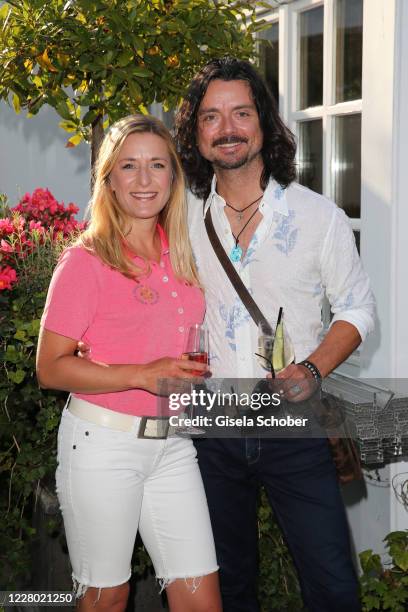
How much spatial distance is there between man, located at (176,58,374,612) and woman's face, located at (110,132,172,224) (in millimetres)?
258

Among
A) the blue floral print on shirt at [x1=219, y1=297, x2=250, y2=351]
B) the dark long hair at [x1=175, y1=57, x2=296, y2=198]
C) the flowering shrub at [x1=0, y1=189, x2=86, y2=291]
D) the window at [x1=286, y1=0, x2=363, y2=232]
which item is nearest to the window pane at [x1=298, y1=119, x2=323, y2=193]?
the window at [x1=286, y1=0, x2=363, y2=232]

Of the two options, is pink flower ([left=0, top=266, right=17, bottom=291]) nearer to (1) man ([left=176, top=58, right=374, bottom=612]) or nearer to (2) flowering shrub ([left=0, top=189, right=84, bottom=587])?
(2) flowering shrub ([left=0, top=189, right=84, bottom=587])

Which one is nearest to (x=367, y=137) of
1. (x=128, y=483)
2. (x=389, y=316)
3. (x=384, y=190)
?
(x=384, y=190)

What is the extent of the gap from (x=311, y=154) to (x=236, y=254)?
5.54 feet

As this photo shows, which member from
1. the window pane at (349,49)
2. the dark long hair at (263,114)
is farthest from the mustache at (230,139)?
the window pane at (349,49)

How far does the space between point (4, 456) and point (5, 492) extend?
6.4 inches

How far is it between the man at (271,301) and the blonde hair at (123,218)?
17 cm

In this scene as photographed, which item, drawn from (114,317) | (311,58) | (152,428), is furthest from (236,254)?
(311,58)

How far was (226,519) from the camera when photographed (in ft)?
9.50

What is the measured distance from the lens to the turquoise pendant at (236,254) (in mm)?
2855

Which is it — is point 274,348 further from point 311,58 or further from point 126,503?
point 311,58

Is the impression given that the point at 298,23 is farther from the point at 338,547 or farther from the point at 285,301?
the point at 338,547

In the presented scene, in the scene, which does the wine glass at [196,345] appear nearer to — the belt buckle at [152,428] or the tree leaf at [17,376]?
the belt buckle at [152,428]

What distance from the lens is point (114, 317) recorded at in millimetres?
2523
